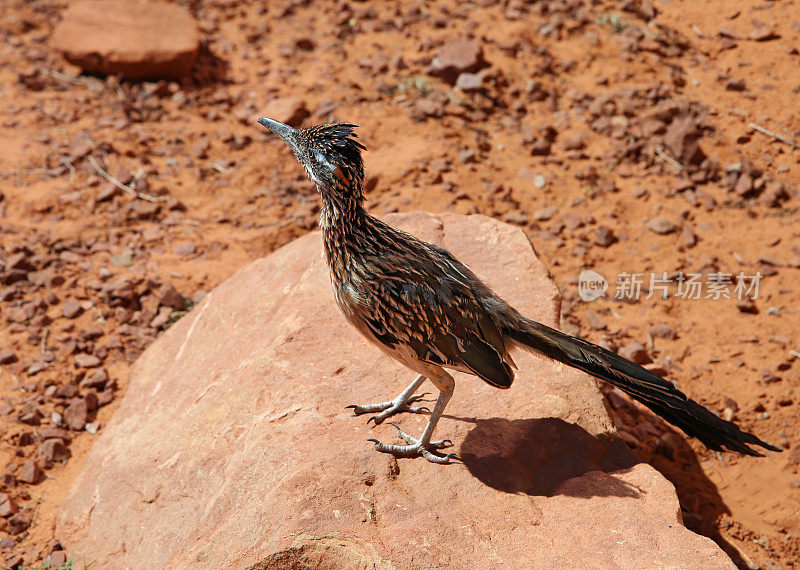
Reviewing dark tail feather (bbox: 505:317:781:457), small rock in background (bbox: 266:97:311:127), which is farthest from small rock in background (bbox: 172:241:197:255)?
dark tail feather (bbox: 505:317:781:457)

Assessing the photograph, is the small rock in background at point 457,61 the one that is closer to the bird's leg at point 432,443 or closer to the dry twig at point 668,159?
the dry twig at point 668,159

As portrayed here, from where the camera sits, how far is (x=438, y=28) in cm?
1162

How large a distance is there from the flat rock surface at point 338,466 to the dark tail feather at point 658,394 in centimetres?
49

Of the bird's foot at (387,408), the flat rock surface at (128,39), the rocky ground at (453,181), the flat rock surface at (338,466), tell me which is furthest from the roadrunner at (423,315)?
the flat rock surface at (128,39)

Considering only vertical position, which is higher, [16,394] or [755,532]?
[755,532]

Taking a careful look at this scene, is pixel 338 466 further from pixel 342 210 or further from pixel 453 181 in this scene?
pixel 453 181

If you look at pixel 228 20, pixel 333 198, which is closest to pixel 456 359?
pixel 333 198

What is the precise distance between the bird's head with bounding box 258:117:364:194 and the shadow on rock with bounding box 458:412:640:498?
1919 millimetres

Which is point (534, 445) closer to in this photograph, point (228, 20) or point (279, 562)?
point (279, 562)

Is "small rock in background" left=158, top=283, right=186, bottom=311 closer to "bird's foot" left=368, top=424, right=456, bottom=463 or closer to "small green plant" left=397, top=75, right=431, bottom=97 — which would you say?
"bird's foot" left=368, top=424, right=456, bottom=463

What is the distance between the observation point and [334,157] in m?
4.43

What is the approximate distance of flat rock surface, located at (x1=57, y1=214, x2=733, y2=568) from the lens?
405 centimetres

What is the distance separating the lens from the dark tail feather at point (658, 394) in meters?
4.23

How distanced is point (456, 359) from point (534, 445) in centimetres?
89
